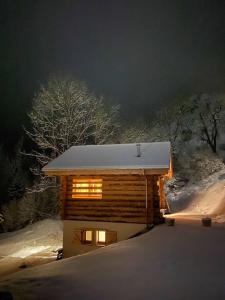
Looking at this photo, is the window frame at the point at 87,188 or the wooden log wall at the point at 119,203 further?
the window frame at the point at 87,188

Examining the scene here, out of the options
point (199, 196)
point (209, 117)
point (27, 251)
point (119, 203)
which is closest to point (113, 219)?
point (119, 203)

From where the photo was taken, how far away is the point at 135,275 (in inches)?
236

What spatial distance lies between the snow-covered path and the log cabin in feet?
15.1

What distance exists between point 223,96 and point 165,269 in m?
35.8

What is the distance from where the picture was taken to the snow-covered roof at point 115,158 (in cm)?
1343

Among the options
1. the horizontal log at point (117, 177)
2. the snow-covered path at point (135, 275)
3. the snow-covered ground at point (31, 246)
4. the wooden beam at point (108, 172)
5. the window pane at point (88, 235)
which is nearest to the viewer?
the snow-covered path at point (135, 275)

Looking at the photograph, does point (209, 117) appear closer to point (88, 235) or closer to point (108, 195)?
point (108, 195)

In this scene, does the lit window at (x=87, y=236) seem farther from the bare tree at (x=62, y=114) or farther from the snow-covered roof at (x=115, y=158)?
the bare tree at (x=62, y=114)

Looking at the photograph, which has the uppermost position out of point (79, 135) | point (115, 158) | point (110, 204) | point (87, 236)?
point (79, 135)

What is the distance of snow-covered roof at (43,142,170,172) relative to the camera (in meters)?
13.4

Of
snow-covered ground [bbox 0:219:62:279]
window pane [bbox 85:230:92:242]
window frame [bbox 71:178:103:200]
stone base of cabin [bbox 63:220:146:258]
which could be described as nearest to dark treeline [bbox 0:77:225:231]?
snow-covered ground [bbox 0:219:62:279]

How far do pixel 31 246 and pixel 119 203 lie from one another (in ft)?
27.2

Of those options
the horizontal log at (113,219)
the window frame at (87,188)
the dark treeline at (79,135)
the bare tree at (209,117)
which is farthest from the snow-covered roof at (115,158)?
the bare tree at (209,117)

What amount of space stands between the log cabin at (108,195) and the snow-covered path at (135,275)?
4607 mm
